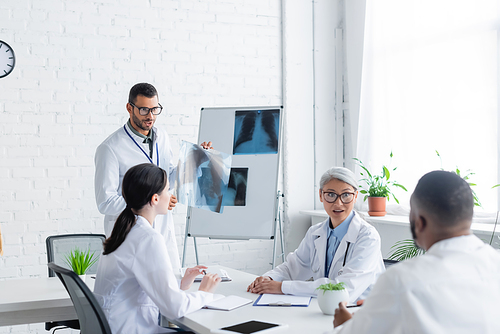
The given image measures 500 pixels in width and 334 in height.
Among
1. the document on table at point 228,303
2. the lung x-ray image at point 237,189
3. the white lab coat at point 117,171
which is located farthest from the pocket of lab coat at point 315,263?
the lung x-ray image at point 237,189

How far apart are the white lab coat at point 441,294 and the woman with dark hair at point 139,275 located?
87 cm

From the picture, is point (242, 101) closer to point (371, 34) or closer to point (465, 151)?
point (371, 34)

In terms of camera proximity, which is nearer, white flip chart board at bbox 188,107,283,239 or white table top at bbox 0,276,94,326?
white table top at bbox 0,276,94,326

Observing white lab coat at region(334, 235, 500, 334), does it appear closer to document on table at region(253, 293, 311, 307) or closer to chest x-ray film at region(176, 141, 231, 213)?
document on table at region(253, 293, 311, 307)

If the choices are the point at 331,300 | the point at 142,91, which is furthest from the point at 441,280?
the point at 142,91

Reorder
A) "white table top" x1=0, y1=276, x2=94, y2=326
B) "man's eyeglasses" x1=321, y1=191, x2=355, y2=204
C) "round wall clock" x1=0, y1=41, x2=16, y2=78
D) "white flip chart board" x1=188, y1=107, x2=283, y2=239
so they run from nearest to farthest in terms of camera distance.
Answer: "white table top" x1=0, y1=276, x2=94, y2=326 < "man's eyeglasses" x1=321, y1=191, x2=355, y2=204 < "white flip chart board" x1=188, y1=107, x2=283, y2=239 < "round wall clock" x1=0, y1=41, x2=16, y2=78

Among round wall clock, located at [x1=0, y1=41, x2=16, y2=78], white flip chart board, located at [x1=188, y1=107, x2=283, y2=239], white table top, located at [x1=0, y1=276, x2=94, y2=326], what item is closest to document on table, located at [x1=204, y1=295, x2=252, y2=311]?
white table top, located at [x1=0, y1=276, x2=94, y2=326]

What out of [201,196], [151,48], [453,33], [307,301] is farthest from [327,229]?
[151,48]

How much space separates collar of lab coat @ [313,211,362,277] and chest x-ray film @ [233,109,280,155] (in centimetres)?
133

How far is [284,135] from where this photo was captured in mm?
4812

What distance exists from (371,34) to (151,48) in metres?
1.98

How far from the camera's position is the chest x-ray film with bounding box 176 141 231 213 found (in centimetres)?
292

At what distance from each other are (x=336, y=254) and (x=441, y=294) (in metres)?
1.23

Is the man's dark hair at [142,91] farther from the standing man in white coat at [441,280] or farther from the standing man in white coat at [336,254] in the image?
the standing man in white coat at [441,280]
